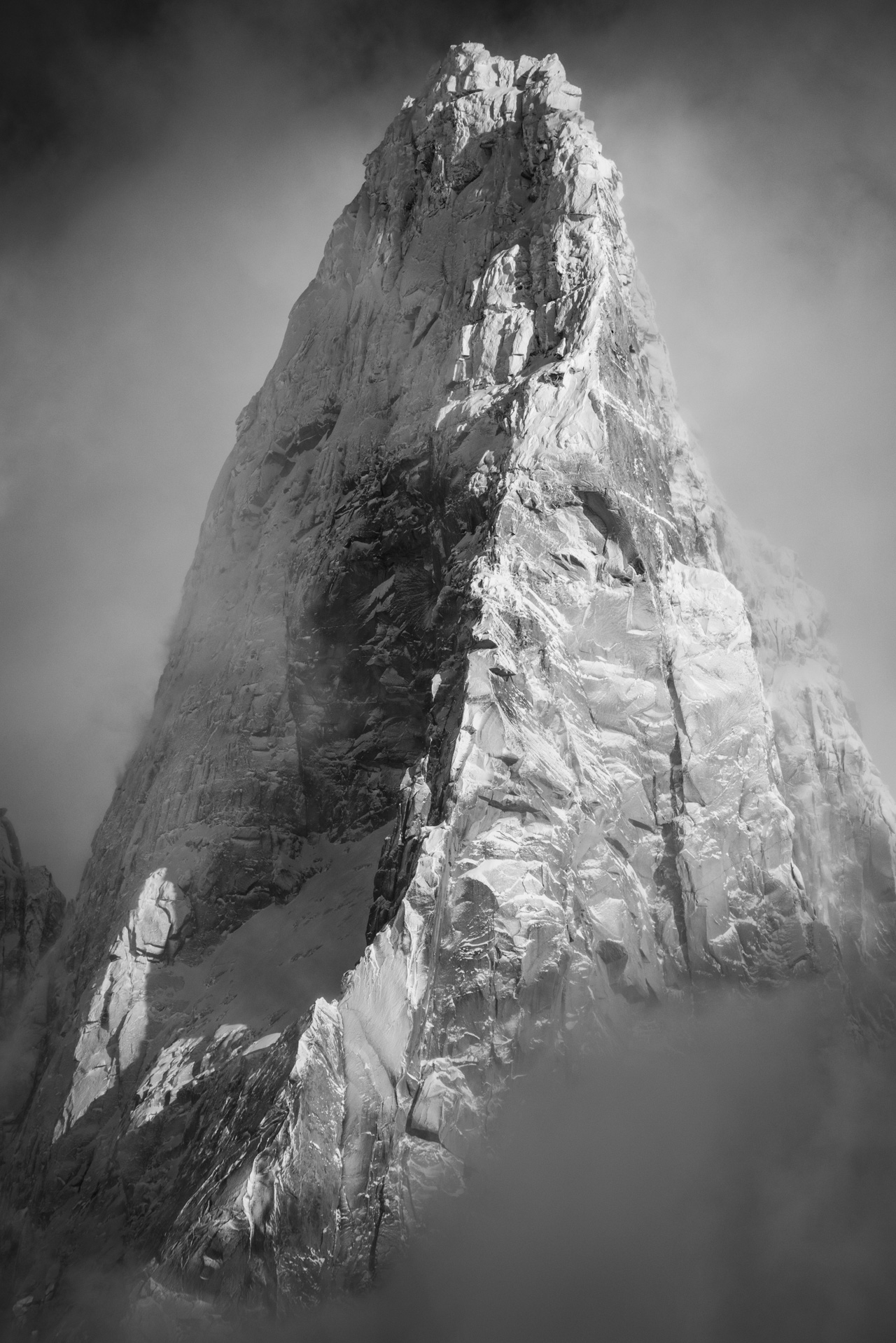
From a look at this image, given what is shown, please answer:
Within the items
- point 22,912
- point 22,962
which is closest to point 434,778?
point 22,962

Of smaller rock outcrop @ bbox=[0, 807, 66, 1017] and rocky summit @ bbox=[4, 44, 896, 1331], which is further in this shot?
smaller rock outcrop @ bbox=[0, 807, 66, 1017]

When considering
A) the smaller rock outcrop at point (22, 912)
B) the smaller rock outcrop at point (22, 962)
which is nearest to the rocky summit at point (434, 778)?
the smaller rock outcrop at point (22, 962)

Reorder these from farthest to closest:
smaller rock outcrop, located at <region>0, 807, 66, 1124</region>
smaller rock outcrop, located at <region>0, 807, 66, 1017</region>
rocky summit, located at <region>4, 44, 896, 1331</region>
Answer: smaller rock outcrop, located at <region>0, 807, 66, 1017</region> → smaller rock outcrop, located at <region>0, 807, 66, 1124</region> → rocky summit, located at <region>4, 44, 896, 1331</region>

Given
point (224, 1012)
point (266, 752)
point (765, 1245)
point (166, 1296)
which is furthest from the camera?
point (266, 752)

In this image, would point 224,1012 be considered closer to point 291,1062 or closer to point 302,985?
point 302,985

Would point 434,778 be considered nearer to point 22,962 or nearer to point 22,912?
point 22,962

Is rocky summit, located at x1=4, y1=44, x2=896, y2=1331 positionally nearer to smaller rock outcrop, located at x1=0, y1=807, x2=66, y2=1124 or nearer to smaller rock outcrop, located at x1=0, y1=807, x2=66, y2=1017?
smaller rock outcrop, located at x1=0, y1=807, x2=66, y2=1124

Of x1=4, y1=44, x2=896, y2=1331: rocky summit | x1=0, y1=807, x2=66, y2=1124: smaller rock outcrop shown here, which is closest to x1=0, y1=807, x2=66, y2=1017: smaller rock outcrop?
x1=0, y1=807, x2=66, y2=1124: smaller rock outcrop

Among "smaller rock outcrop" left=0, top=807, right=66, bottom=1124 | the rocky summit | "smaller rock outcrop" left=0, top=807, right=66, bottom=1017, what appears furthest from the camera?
"smaller rock outcrop" left=0, top=807, right=66, bottom=1017

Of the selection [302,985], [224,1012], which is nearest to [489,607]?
[302,985]
